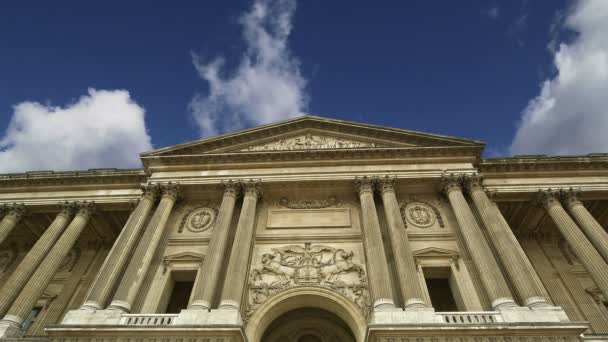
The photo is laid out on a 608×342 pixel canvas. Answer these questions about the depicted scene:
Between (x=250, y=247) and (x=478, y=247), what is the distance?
962cm

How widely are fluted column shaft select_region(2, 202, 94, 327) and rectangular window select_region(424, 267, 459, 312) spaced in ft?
54.8

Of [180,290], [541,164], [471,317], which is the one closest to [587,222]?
[541,164]

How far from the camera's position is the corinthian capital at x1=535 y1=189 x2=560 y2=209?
62.7 ft

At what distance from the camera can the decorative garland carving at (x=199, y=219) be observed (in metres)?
19.0

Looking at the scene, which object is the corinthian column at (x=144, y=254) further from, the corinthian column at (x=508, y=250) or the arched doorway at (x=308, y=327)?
the corinthian column at (x=508, y=250)

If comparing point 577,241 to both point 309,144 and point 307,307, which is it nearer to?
point 307,307

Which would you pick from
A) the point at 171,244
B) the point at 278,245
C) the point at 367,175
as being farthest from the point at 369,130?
the point at 171,244

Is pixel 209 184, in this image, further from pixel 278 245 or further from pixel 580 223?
pixel 580 223

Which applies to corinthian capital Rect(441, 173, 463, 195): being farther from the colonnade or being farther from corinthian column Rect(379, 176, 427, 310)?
corinthian column Rect(379, 176, 427, 310)

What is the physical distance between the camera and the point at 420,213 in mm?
19031

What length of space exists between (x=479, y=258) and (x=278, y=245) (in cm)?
847

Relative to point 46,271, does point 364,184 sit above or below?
above

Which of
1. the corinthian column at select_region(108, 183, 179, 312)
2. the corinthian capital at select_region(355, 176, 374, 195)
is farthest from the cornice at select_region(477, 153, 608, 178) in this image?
the corinthian column at select_region(108, 183, 179, 312)

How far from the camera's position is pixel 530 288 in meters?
→ 14.2
